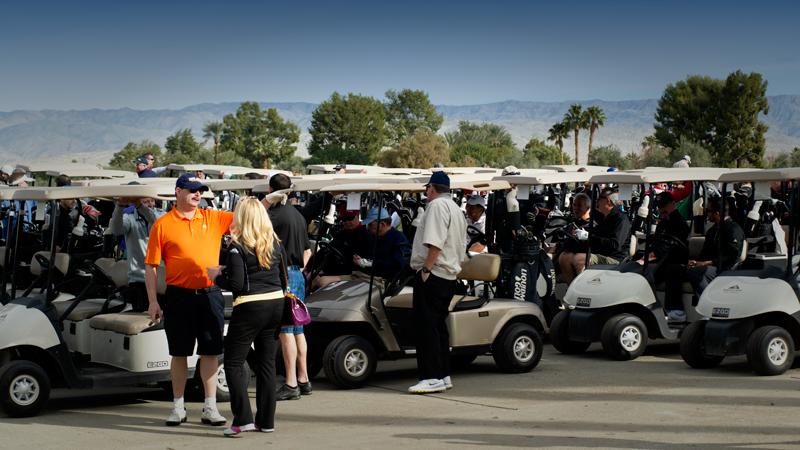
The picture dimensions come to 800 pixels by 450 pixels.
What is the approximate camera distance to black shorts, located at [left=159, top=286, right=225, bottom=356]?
5336 millimetres

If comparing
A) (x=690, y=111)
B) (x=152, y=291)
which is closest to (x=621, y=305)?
(x=152, y=291)

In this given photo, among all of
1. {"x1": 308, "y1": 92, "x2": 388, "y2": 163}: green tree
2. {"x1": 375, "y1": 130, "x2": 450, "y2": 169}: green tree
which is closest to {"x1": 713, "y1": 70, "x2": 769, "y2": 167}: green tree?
{"x1": 375, "y1": 130, "x2": 450, "y2": 169}: green tree

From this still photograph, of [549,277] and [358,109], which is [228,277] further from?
[358,109]

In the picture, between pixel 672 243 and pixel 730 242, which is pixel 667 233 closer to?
pixel 672 243

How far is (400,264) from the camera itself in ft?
24.5

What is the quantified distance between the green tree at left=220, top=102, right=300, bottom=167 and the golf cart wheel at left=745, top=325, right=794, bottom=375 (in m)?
106

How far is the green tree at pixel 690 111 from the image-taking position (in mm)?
72250

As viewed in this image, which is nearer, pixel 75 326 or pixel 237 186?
pixel 75 326

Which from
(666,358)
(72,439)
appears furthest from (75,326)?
(666,358)

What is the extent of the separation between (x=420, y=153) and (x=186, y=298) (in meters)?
65.9

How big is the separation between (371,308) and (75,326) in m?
2.41

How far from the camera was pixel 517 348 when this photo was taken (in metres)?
7.21

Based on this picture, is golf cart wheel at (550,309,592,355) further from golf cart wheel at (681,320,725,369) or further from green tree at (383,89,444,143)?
green tree at (383,89,444,143)

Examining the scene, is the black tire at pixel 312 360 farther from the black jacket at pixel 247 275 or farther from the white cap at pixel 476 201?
the white cap at pixel 476 201
